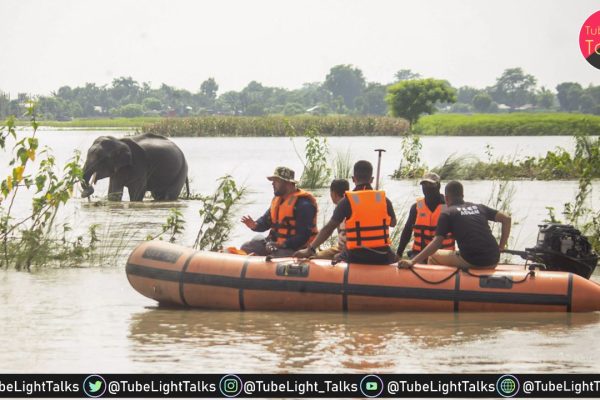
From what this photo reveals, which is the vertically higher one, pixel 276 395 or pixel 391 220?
pixel 391 220

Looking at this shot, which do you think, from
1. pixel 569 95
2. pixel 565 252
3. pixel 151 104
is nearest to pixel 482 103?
pixel 569 95

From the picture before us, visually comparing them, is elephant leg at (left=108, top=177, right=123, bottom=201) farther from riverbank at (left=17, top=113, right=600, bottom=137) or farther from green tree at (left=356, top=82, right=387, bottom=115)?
green tree at (left=356, top=82, right=387, bottom=115)

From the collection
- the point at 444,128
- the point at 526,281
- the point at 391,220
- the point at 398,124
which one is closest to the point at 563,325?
the point at 526,281

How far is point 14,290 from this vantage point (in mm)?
11789

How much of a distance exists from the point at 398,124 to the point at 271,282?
185ft

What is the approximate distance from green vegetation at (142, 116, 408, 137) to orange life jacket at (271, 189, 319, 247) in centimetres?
4809

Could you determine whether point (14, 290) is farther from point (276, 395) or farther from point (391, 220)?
point (276, 395)

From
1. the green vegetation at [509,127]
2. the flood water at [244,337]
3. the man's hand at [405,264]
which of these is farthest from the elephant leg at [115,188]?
the green vegetation at [509,127]

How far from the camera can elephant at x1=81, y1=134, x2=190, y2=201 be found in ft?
68.9

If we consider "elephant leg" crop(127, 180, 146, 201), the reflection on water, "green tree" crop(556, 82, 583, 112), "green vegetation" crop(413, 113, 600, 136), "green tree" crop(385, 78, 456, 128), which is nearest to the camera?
the reflection on water

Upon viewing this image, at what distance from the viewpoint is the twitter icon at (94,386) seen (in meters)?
7.55

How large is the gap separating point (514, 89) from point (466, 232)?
7378 inches

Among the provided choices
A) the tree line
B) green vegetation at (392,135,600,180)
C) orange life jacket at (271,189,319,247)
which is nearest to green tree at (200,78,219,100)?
the tree line

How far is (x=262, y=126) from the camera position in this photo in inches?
2475
